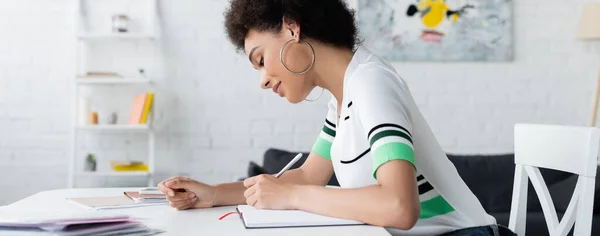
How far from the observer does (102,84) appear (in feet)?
12.7

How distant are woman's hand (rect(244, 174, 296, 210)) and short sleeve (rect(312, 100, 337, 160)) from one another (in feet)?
1.18

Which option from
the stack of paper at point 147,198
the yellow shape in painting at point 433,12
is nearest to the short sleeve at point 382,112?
the stack of paper at point 147,198

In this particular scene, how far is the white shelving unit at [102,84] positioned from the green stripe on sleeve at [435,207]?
2486 millimetres

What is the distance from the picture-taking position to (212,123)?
12.8ft

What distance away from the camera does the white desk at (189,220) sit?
112cm

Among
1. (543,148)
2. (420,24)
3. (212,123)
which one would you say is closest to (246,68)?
(212,123)

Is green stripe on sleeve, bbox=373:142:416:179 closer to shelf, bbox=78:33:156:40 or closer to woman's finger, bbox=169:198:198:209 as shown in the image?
woman's finger, bbox=169:198:198:209

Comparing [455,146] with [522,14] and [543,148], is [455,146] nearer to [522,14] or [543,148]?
[522,14]

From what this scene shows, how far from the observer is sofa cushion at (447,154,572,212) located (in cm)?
324

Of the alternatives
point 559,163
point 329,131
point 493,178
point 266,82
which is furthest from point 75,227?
point 493,178

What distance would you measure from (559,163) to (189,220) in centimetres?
85

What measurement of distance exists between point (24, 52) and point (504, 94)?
2.69 metres

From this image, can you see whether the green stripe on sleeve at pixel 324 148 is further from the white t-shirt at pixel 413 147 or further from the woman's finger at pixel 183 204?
the woman's finger at pixel 183 204

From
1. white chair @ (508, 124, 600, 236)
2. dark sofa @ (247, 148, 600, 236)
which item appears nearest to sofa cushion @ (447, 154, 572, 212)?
dark sofa @ (247, 148, 600, 236)
